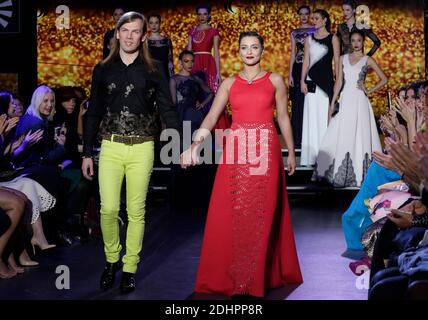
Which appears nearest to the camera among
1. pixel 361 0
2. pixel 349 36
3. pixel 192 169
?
pixel 192 169

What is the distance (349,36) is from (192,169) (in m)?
2.39

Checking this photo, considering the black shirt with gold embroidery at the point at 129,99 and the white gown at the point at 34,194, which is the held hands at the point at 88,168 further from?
the white gown at the point at 34,194

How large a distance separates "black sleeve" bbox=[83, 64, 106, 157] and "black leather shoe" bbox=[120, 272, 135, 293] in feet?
2.39

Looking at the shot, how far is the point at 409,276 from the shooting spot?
109 inches

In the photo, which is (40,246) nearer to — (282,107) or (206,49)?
(282,107)

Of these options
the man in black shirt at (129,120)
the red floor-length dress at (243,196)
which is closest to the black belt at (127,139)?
the man in black shirt at (129,120)

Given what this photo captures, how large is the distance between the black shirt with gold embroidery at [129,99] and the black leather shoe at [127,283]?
787 mm

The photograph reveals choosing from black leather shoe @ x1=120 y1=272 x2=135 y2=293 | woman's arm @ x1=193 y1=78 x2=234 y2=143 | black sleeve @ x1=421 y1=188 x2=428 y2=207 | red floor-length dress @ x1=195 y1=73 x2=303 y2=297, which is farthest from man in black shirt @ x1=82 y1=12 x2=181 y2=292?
black sleeve @ x1=421 y1=188 x2=428 y2=207

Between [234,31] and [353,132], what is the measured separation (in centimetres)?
355

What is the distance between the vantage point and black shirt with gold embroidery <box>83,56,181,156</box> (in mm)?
4266

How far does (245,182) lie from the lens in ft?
14.1

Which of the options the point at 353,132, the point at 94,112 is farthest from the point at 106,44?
the point at 94,112
